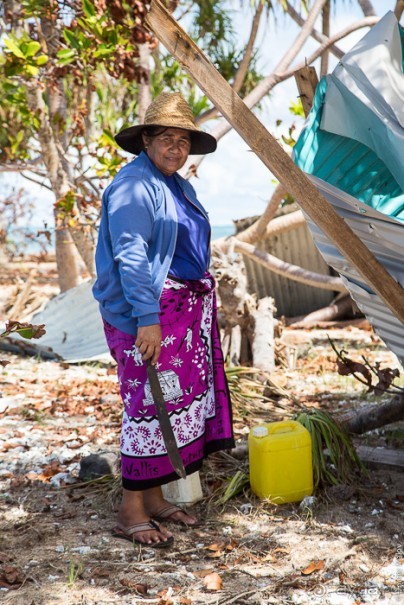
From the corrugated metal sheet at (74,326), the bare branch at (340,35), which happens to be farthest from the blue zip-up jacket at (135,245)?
the bare branch at (340,35)

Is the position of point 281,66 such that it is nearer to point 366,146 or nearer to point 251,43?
point 251,43

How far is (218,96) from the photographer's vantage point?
8.11 feet

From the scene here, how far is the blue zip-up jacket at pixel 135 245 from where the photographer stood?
281 centimetres

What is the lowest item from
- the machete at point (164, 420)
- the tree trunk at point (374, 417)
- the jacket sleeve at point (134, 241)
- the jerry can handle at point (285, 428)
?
the tree trunk at point (374, 417)

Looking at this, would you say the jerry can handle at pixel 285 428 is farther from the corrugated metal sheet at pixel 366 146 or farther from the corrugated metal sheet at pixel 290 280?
the corrugated metal sheet at pixel 290 280

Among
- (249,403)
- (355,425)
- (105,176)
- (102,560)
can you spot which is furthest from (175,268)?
(105,176)

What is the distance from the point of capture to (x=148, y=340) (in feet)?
9.41

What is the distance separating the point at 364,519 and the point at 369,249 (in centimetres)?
119

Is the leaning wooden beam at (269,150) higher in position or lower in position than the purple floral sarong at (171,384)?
higher

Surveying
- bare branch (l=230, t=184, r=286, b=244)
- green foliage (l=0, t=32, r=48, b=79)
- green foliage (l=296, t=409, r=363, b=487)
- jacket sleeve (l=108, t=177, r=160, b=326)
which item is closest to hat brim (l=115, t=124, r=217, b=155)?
jacket sleeve (l=108, t=177, r=160, b=326)

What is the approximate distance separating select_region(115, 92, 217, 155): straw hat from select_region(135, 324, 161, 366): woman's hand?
0.83 m

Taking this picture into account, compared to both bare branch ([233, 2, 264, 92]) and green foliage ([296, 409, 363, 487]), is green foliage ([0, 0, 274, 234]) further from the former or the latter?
green foliage ([296, 409, 363, 487])

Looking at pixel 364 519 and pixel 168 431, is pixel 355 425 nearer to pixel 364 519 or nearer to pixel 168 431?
pixel 364 519

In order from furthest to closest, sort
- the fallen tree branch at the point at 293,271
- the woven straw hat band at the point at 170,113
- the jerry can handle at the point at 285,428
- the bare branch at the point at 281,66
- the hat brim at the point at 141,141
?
the fallen tree branch at the point at 293,271 < the bare branch at the point at 281,66 < the jerry can handle at the point at 285,428 < the hat brim at the point at 141,141 < the woven straw hat band at the point at 170,113
